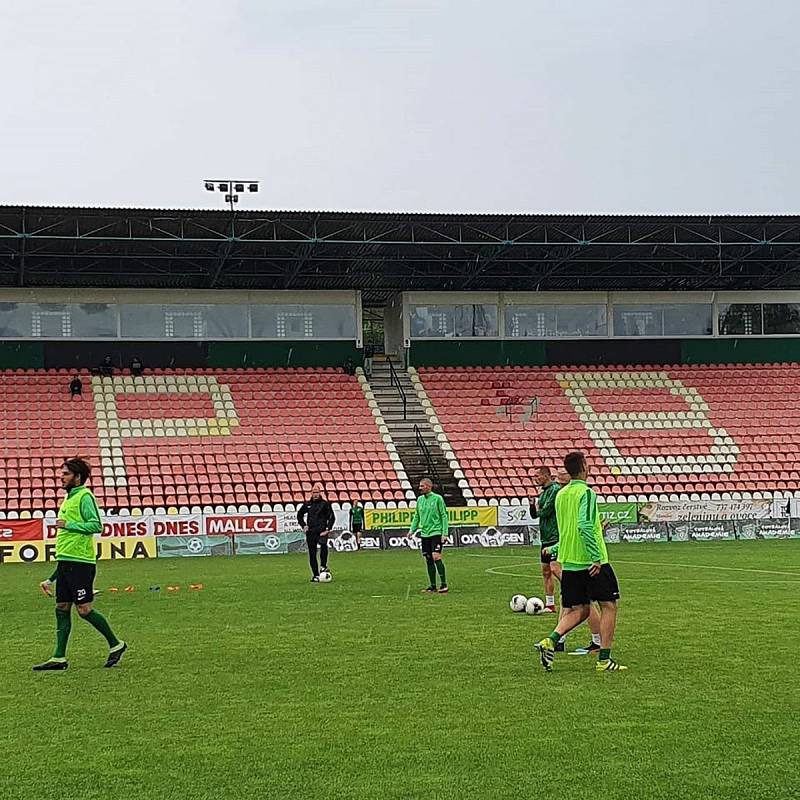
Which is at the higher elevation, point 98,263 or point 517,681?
point 98,263

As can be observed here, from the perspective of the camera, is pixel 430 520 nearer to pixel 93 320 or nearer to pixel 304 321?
pixel 304 321

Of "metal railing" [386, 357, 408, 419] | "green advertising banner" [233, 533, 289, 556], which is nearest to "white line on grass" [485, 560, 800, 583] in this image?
"green advertising banner" [233, 533, 289, 556]

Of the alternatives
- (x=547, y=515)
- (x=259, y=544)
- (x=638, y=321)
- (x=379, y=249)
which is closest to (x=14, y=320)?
(x=379, y=249)

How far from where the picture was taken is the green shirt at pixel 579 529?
11.1 meters

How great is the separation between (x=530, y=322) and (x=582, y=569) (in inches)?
1432

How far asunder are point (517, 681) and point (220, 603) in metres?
8.49

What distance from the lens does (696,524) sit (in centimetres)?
3434

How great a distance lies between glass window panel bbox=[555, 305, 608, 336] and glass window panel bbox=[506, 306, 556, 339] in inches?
11.3

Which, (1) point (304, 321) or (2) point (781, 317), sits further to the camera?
(2) point (781, 317)

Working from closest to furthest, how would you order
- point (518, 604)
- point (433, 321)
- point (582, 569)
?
point (582, 569) < point (518, 604) < point (433, 321)

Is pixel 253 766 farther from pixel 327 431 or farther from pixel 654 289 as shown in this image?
pixel 654 289

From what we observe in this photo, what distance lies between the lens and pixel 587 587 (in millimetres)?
11289

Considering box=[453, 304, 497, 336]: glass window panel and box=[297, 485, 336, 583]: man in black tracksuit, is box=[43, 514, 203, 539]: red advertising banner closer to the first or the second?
box=[297, 485, 336, 583]: man in black tracksuit

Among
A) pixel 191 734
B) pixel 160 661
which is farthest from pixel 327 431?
pixel 191 734
